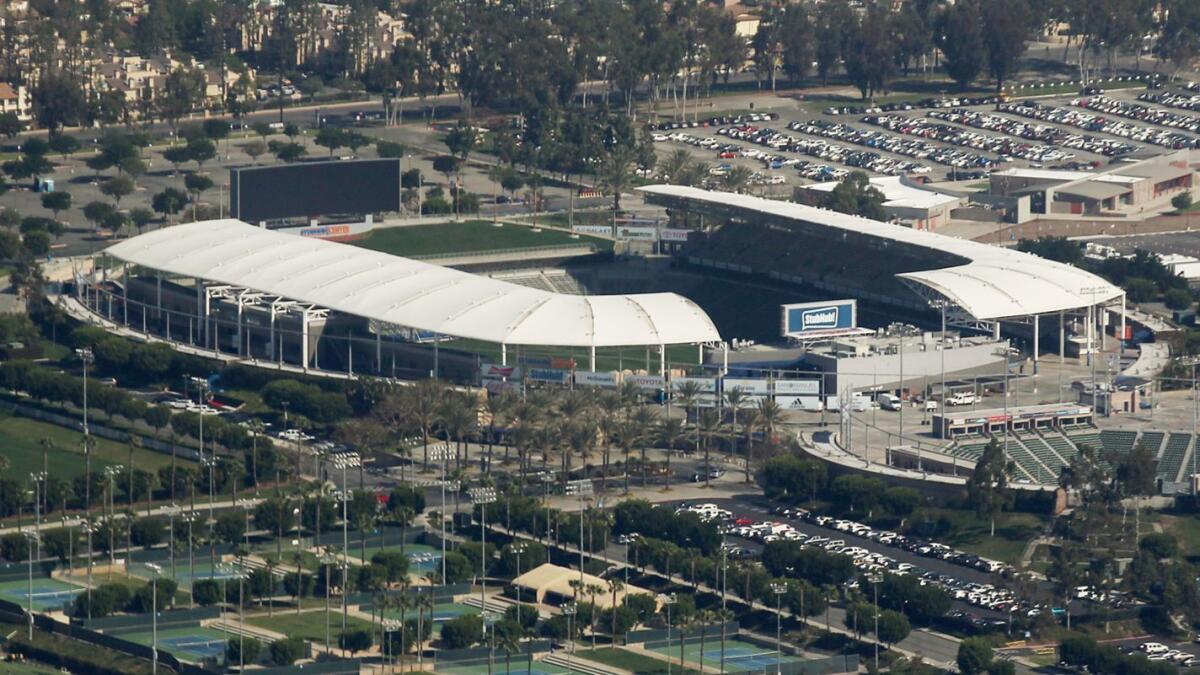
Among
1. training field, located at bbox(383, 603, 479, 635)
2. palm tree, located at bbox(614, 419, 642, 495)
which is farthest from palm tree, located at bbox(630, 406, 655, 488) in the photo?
training field, located at bbox(383, 603, 479, 635)

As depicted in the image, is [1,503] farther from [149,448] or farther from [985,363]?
[985,363]

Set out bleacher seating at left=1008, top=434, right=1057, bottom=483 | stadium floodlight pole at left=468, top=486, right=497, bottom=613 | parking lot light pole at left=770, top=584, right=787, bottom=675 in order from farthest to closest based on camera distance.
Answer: bleacher seating at left=1008, top=434, right=1057, bottom=483
stadium floodlight pole at left=468, top=486, right=497, bottom=613
parking lot light pole at left=770, top=584, right=787, bottom=675

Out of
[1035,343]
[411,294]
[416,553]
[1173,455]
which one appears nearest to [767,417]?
[1173,455]

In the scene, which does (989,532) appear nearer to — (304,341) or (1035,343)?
(1035,343)

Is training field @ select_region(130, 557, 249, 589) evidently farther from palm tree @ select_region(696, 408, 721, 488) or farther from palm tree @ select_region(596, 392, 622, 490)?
palm tree @ select_region(696, 408, 721, 488)

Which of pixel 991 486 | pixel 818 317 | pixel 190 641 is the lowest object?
pixel 190 641
